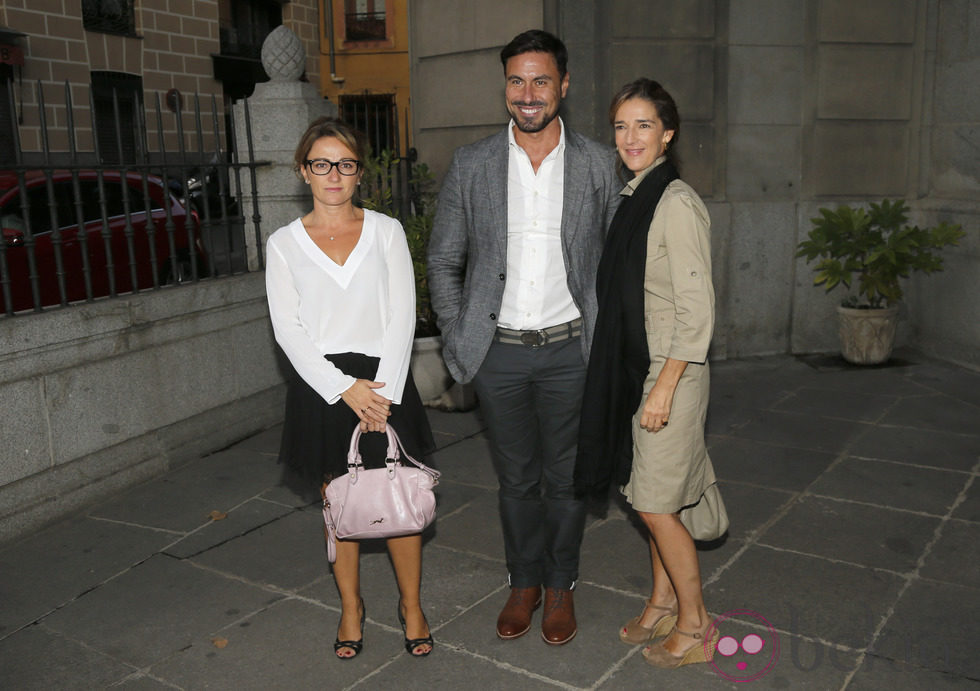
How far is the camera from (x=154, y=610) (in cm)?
402

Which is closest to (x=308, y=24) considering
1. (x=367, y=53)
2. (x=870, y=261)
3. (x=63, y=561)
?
(x=367, y=53)

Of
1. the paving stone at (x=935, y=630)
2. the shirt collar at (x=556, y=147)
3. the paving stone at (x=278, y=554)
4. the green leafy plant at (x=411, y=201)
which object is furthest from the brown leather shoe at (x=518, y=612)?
the green leafy plant at (x=411, y=201)

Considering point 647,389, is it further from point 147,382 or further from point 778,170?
point 778,170

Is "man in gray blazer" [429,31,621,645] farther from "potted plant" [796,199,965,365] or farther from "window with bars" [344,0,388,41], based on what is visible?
"window with bars" [344,0,388,41]

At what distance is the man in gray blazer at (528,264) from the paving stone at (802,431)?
303 centimetres

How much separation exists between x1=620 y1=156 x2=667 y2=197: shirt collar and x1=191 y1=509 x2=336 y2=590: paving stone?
232cm

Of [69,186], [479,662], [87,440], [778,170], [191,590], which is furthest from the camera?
[778,170]

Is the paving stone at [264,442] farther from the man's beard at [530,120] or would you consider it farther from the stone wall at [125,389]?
the man's beard at [530,120]

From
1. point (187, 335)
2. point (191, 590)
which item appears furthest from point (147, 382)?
point (191, 590)

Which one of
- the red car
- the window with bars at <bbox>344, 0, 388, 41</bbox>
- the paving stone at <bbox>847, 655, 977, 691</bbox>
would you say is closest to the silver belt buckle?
the paving stone at <bbox>847, 655, 977, 691</bbox>

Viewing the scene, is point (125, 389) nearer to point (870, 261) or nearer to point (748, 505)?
point (748, 505)

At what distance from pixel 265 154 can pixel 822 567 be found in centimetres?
483

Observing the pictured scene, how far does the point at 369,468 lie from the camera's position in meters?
3.42

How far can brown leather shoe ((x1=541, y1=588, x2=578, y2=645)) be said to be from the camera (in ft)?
11.7
